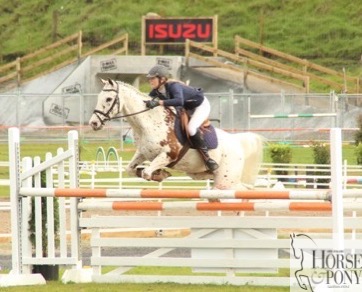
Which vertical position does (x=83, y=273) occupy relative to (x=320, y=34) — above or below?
below

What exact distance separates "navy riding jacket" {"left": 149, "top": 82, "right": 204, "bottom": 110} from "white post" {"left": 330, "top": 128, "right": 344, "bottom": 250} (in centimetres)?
336

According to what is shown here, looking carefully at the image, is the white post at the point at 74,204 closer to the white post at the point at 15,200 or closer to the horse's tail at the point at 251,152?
the white post at the point at 15,200

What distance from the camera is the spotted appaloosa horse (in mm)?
12375

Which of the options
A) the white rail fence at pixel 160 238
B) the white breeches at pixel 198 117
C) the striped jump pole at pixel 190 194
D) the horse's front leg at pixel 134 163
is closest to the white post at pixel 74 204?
the white rail fence at pixel 160 238

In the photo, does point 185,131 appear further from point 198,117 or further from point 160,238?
point 160,238

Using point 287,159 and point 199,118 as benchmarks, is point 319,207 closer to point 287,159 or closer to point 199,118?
point 199,118

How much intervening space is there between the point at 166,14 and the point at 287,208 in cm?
4456

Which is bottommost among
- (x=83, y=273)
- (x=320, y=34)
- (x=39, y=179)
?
(x=83, y=273)

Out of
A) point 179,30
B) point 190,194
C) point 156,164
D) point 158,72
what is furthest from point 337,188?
point 179,30

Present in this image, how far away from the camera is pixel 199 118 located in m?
12.7

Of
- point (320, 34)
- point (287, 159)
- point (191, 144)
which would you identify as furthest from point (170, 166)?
point (320, 34)

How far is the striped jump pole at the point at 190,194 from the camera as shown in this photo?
9.88 metres

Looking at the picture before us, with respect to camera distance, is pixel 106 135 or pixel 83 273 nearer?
pixel 83 273

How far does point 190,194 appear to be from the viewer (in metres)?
10.2
